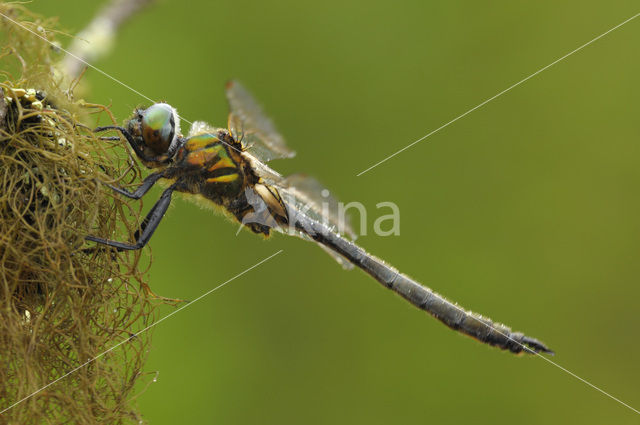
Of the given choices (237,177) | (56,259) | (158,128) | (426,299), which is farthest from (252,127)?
(426,299)

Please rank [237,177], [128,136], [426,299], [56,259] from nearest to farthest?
[56,259] < [128,136] < [237,177] < [426,299]

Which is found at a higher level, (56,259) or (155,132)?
(155,132)

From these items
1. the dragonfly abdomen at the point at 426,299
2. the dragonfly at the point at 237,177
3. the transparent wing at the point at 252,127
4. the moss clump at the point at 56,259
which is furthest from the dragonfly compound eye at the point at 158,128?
the dragonfly abdomen at the point at 426,299

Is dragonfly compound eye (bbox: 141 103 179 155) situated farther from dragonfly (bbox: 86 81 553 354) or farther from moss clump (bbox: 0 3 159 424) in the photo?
moss clump (bbox: 0 3 159 424)

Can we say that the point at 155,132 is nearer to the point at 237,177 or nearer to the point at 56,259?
the point at 237,177

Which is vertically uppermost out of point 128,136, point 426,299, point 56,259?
point 426,299

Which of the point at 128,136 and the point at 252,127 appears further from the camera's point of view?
A: the point at 252,127

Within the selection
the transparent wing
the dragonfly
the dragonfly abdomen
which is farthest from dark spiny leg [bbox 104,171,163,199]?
the dragonfly abdomen

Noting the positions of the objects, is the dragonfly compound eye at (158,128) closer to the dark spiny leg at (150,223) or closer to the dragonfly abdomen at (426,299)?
the dark spiny leg at (150,223)

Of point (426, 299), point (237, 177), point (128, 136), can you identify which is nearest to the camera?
point (128, 136)
